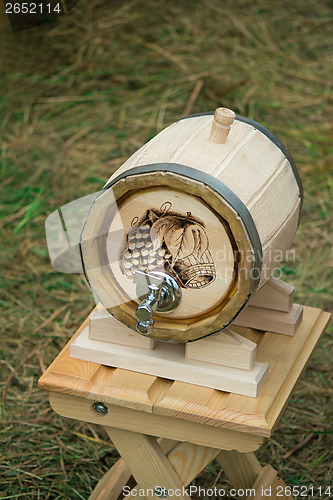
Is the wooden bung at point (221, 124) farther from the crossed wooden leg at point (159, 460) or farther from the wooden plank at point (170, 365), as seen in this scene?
the crossed wooden leg at point (159, 460)

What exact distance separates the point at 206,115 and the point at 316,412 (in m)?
1.47

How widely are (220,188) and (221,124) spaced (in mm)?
247

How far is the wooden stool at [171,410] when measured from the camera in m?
2.03

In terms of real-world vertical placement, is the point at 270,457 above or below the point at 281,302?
below

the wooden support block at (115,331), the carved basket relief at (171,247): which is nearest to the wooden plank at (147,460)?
the wooden support block at (115,331)

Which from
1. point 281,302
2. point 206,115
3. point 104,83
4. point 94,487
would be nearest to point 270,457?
point 94,487

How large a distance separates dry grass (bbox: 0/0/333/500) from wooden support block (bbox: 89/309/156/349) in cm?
87

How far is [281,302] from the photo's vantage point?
2.35 m

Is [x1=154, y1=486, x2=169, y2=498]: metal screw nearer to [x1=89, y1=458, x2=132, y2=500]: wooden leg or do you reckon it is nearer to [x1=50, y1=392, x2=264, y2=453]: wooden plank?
[x1=50, y1=392, x2=264, y2=453]: wooden plank

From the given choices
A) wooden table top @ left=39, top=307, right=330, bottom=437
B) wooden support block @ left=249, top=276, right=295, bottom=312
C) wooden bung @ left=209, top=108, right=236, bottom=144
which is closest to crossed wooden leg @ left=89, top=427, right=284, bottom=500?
wooden table top @ left=39, top=307, right=330, bottom=437

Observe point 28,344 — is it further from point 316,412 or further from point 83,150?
point 83,150

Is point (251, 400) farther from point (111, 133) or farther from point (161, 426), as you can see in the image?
point (111, 133)

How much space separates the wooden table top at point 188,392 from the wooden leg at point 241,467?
0.51 meters
